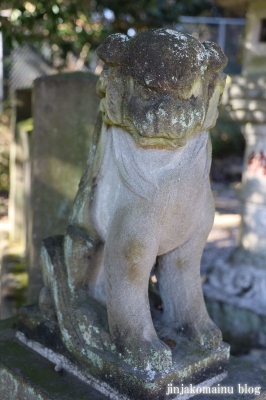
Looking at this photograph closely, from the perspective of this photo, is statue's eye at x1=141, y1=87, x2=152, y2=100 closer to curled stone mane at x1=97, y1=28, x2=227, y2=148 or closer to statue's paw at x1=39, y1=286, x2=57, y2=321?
curled stone mane at x1=97, y1=28, x2=227, y2=148

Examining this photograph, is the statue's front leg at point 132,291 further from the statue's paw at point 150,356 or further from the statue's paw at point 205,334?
the statue's paw at point 205,334

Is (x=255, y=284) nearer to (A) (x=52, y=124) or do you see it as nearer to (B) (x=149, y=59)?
(A) (x=52, y=124)

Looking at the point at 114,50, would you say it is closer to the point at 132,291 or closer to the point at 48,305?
the point at 132,291

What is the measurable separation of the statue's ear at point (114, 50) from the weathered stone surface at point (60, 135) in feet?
4.53

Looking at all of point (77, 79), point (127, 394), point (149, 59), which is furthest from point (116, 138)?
point (77, 79)

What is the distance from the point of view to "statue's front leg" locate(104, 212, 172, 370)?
1480 millimetres

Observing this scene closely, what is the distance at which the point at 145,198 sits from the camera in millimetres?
1466

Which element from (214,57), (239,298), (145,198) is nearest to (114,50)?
(214,57)

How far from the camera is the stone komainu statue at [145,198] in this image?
4.67 feet

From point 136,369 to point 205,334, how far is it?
0.28 meters

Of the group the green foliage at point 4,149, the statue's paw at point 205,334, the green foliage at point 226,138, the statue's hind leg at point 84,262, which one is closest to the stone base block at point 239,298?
the statue's paw at point 205,334

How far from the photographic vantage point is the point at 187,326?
1665 mm

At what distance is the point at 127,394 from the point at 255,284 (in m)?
1.81

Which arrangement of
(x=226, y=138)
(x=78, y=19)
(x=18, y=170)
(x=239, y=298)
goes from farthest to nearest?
(x=226, y=138) < (x=18, y=170) < (x=78, y=19) < (x=239, y=298)
